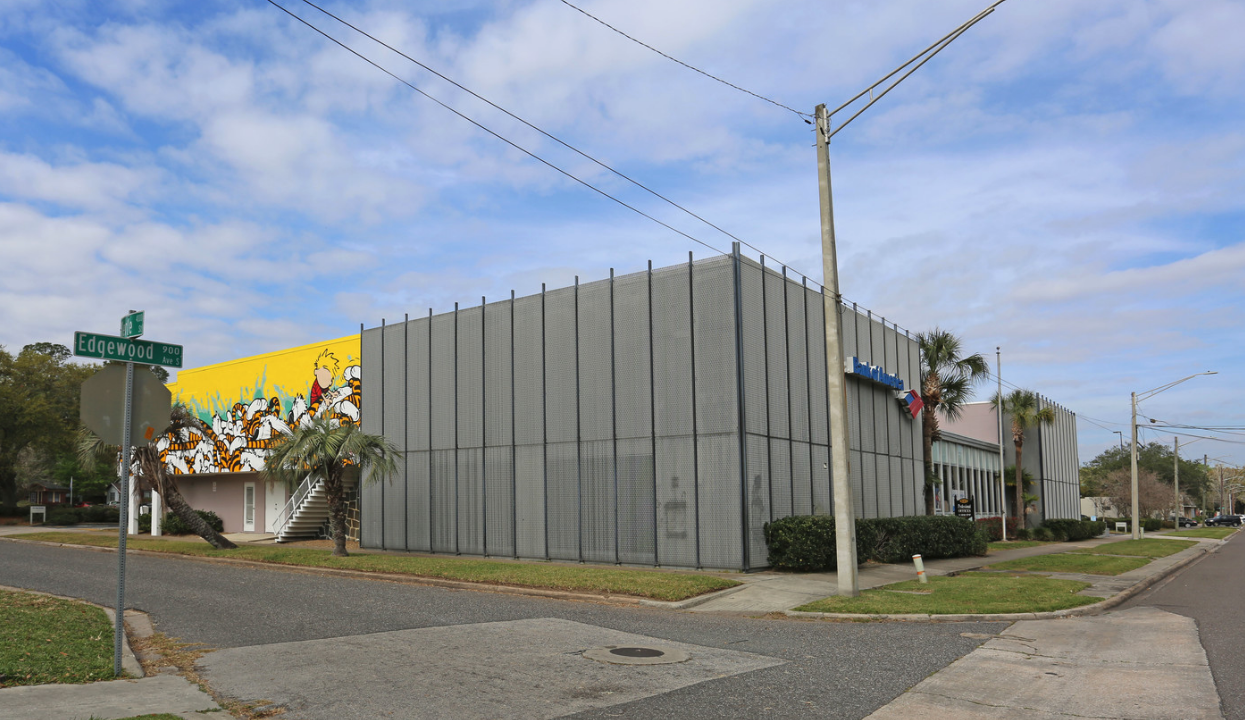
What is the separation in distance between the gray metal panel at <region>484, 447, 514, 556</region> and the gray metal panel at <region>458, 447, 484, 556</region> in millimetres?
293

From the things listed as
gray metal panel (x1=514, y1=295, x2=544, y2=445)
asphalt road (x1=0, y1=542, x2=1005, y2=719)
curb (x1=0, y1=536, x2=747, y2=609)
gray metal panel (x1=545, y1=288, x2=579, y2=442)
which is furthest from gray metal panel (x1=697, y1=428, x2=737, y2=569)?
asphalt road (x1=0, y1=542, x2=1005, y2=719)

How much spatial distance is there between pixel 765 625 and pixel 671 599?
2.75 m

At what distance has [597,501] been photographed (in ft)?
74.2

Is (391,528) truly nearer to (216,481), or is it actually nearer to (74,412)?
(216,481)

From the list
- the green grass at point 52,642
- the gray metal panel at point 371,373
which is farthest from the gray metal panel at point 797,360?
the green grass at point 52,642

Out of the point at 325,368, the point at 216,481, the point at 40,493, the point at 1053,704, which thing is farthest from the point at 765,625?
the point at 40,493

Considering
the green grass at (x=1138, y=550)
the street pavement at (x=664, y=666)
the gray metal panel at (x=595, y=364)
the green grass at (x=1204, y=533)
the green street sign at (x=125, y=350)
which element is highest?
the gray metal panel at (x=595, y=364)

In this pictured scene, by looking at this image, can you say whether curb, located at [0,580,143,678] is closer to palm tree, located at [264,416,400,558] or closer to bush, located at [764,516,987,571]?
palm tree, located at [264,416,400,558]

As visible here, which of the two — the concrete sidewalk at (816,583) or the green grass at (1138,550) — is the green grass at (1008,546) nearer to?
the green grass at (1138,550)

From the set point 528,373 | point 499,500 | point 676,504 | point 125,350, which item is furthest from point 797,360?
point 125,350

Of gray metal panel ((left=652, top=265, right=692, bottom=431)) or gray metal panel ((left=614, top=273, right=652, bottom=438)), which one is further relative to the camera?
gray metal panel ((left=614, top=273, right=652, bottom=438))

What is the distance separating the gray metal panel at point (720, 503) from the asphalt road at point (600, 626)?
5.56 metres

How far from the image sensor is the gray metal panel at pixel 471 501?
2550 centimetres

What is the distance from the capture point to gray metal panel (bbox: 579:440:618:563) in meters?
22.3
